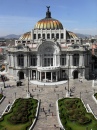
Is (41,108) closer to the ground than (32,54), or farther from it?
closer to the ground

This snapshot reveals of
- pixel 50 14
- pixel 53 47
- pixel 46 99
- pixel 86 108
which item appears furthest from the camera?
pixel 50 14

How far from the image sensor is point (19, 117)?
46500 mm

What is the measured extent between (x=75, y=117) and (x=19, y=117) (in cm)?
1169

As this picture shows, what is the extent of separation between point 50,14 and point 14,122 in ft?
232

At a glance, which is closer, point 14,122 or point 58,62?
point 14,122

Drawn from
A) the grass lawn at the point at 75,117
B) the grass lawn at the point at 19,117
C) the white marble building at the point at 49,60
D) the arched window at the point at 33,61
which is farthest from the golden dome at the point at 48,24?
the grass lawn at the point at 19,117

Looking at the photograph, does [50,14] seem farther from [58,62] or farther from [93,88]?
[93,88]

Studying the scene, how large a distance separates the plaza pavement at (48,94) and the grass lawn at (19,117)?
6.24 feet

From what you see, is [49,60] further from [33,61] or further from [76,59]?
[76,59]

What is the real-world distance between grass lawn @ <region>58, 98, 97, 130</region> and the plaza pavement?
6.14ft

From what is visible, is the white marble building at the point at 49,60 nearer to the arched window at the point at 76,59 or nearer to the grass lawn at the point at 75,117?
the arched window at the point at 76,59

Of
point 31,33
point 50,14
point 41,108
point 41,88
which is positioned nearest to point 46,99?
point 41,108

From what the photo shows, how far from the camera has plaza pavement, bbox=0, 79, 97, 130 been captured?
4675 centimetres

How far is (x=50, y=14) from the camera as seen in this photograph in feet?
347
